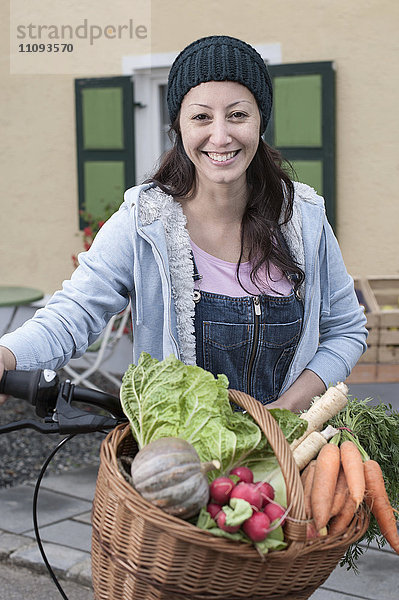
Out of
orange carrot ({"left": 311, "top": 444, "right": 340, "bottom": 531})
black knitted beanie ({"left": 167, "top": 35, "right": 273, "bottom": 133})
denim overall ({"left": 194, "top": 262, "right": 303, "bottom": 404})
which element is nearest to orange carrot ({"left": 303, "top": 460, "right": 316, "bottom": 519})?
orange carrot ({"left": 311, "top": 444, "right": 340, "bottom": 531})

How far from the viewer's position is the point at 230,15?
6906mm

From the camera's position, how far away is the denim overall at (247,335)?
2330 millimetres

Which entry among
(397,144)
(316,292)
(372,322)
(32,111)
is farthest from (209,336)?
(32,111)

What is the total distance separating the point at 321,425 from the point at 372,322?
3.69 m

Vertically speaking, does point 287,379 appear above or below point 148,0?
below

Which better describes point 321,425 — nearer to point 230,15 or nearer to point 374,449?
point 374,449

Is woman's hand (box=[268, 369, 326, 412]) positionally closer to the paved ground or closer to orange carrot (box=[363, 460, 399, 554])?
orange carrot (box=[363, 460, 399, 554])

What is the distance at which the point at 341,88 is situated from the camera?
21.4ft

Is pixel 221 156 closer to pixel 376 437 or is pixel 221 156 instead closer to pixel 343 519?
pixel 376 437

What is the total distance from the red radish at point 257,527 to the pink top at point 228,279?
96 cm

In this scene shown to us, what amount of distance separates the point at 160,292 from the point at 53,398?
62cm

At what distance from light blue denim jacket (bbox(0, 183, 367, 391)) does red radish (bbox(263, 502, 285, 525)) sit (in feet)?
2.28

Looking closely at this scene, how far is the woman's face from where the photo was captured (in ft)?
7.36

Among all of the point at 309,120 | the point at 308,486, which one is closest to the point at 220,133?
the point at 308,486
